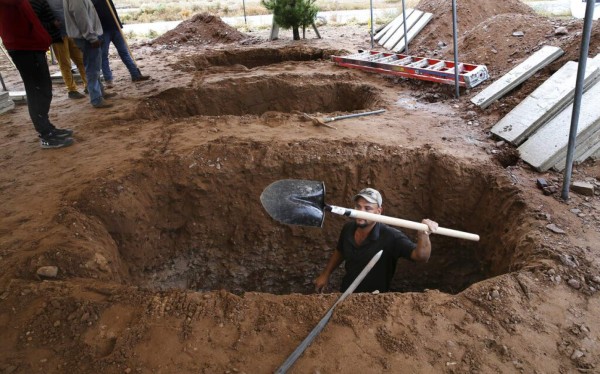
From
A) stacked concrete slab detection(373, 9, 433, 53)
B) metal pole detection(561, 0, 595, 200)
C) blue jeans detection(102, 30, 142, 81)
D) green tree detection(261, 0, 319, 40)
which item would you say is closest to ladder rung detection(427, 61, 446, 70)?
stacked concrete slab detection(373, 9, 433, 53)

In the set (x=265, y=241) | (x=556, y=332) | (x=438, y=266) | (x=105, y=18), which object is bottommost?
(x=438, y=266)

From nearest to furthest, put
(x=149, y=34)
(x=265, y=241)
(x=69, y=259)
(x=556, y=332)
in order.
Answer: (x=556, y=332) → (x=69, y=259) → (x=265, y=241) → (x=149, y=34)

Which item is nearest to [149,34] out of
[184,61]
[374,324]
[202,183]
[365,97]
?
[184,61]

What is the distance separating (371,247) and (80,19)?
550 centimetres

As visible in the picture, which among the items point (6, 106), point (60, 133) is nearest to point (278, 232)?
point (60, 133)

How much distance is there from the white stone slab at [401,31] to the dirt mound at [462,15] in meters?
0.45

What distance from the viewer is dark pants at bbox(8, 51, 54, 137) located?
4.73m

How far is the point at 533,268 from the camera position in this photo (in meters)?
2.90

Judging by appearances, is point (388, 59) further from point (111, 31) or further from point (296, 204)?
point (296, 204)

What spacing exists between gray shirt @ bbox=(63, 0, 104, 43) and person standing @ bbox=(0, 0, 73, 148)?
1.39m

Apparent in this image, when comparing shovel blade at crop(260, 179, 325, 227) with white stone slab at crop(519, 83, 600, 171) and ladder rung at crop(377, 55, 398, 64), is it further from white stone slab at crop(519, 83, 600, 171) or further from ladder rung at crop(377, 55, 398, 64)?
ladder rung at crop(377, 55, 398, 64)

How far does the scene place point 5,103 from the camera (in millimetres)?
7199

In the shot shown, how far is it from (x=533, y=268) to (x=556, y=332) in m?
0.56

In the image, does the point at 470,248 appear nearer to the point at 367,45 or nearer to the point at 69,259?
the point at 69,259
